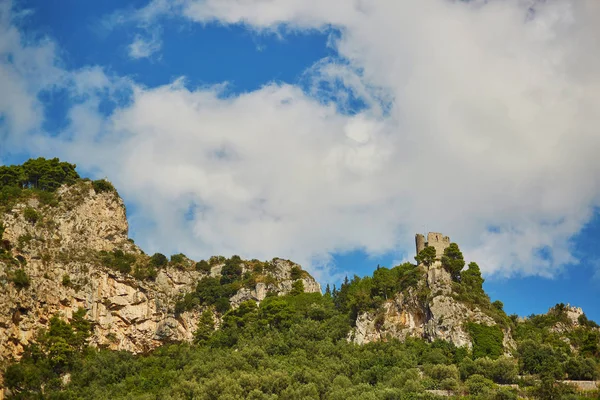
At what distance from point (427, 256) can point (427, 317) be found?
868 cm

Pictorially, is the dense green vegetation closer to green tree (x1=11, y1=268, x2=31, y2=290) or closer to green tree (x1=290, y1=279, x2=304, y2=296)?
green tree (x1=11, y1=268, x2=31, y2=290)

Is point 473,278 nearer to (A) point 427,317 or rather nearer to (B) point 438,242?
(B) point 438,242

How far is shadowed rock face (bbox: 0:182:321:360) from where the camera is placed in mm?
73125

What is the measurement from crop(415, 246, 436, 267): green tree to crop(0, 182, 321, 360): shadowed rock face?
63.9 ft

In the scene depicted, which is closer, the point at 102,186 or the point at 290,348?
the point at 290,348

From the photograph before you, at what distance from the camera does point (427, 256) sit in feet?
264

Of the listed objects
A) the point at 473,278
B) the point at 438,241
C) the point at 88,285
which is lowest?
the point at 88,285

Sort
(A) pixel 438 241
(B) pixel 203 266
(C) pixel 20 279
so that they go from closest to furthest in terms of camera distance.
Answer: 1. (C) pixel 20 279
2. (A) pixel 438 241
3. (B) pixel 203 266

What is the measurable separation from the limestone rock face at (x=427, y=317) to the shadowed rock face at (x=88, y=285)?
16.7m

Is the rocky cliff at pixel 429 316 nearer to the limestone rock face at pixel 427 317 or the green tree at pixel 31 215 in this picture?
the limestone rock face at pixel 427 317

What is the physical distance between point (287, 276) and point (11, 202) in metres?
36.7

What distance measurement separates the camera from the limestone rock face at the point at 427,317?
235ft

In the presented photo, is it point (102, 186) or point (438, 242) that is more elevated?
point (102, 186)

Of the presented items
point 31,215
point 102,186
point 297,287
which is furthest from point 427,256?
point 31,215
